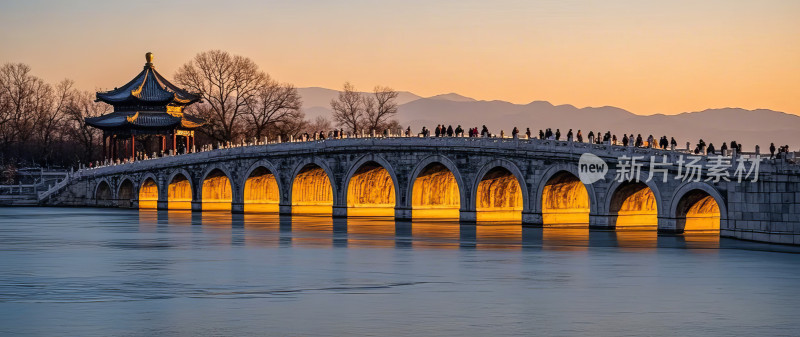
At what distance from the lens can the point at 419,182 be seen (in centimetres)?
5775

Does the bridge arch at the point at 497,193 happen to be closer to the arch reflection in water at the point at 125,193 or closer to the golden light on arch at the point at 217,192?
the golden light on arch at the point at 217,192

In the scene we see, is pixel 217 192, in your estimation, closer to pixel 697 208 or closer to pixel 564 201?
pixel 564 201

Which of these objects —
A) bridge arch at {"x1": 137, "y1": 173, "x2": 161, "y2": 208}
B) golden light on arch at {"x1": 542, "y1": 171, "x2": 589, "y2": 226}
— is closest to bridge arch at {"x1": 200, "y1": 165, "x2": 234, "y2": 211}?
bridge arch at {"x1": 137, "y1": 173, "x2": 161, "y2": 208}

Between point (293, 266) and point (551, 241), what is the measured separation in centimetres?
1319

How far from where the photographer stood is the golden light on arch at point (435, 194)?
5775 cm

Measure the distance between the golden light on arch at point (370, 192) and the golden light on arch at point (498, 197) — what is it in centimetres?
801

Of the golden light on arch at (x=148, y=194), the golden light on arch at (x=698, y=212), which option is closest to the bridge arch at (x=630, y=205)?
the golden light on arch at (x=698, y=212)

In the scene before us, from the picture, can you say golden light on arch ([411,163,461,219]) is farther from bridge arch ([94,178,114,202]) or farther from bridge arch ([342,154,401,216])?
bridge arch ([94,178,114,202])

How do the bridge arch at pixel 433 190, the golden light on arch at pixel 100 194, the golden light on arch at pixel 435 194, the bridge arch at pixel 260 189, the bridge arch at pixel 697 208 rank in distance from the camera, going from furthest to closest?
the golden light on arch at pixel 100 194 < the bridge arch at pixel 260 189 < the golden light on arch at pixel 435 194 < the bridge arch at pixel 433 190 < the bridge arch at pixel 697 208

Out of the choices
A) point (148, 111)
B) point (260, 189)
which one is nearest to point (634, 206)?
point (260, 189)

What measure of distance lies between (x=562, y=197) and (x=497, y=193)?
4.21 metres

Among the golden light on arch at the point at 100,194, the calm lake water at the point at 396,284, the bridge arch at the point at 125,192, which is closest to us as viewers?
the calm lake water at the point at 396,284

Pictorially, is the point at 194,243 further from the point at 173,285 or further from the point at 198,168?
the point at 198,168

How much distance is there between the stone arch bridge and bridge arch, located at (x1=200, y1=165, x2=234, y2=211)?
0.09m
